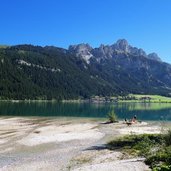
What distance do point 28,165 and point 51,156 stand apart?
5251 mm

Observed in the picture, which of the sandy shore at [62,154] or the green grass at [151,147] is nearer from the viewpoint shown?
the green grass at [151,147]

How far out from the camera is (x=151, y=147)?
40500 mm

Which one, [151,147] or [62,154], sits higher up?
[151,147]

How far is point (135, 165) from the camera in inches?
1227

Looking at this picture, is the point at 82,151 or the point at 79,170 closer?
the point at 79,170

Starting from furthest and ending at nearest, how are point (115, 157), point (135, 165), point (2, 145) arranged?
point (2, 145)
point (115, 157)
point (135, 165)

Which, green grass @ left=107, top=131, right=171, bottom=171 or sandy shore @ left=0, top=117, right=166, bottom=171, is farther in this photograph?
sandy shore @ left=0, top=117, right=166, bottom=171

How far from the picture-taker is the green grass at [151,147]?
104 feet

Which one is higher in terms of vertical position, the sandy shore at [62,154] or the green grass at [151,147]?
the green grass at [151,147]

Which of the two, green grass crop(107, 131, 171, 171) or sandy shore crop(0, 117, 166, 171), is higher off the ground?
green grass crop(107, 131, 171, 171)

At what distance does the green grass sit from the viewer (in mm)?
31625

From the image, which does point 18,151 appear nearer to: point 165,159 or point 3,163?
point 3,163

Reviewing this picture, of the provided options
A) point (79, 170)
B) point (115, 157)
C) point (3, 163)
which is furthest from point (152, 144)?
point (3, 163)

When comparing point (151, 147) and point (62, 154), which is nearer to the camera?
point (151, 147)
